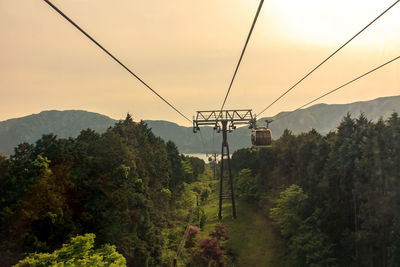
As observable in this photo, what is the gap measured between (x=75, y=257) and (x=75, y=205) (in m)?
6.16

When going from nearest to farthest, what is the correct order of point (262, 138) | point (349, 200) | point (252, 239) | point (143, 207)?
point (349, 200) < point (262, 138) < point (143, 207) < point (252, 239)

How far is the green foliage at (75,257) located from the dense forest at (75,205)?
2.9 inches

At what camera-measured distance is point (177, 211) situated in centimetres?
5866

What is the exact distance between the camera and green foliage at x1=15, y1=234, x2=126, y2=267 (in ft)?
66.2

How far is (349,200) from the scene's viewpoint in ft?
108

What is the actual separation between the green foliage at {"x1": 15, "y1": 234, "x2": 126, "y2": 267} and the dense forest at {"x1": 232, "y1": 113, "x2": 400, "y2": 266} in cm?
2082

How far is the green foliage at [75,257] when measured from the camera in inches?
794

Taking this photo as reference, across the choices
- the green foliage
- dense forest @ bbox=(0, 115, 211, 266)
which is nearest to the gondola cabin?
dense forest @ bbox=(0, 115, 211, 266)

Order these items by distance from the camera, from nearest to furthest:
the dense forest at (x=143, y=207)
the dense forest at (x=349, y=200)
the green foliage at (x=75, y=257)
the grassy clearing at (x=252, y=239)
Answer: the green foliage at (x=75, y=257) → the dense forest at (x=143, y=207) → the dense forest at (x=349, y=200) → the grassy clearing at (x=252, y=239)

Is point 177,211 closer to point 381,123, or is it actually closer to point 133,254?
point 133,254

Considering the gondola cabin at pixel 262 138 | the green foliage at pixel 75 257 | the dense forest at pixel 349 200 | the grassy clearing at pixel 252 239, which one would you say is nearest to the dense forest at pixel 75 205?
the green foliage at pixel 75 257

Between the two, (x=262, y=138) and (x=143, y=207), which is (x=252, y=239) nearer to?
(x=143, y=207)

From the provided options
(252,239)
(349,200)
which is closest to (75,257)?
(349,200)

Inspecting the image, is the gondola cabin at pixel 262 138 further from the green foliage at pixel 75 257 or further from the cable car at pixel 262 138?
the green foliage at pixel 75 257
